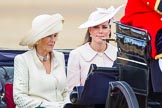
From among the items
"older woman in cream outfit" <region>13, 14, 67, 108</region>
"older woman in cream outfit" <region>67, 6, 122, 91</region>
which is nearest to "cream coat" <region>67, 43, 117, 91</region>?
"older woman in cream outfit" <region>67, 6, 122, 91</region>

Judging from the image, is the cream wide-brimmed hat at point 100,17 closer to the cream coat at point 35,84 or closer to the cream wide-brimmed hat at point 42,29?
the cream wide-brimmed hat at point 42,29

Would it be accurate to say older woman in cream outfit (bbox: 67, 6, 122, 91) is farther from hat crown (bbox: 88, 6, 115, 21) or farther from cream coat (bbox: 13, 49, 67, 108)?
cream coat (bbox: 13, 49, 67, 108)

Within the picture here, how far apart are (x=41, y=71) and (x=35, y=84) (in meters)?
0.12

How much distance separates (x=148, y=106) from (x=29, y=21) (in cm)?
436

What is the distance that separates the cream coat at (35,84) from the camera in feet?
14.4

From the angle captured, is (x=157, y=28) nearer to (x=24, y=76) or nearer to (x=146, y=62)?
(x=146, y=62)

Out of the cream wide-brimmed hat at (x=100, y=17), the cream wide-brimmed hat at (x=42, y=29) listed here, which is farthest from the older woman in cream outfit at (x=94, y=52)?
the cream wide-brimmed hat at (x=42, y=29)

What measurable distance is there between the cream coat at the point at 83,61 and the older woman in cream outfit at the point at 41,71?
0.10 meters

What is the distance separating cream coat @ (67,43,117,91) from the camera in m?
4.51

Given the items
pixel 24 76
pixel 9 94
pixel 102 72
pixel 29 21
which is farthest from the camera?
pixel 29 21

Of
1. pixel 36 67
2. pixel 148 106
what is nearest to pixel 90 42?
pixel 36 67

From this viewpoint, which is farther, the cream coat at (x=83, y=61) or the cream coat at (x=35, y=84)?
the cream coat at (x=83, y=61)

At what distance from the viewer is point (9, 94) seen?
187 inches

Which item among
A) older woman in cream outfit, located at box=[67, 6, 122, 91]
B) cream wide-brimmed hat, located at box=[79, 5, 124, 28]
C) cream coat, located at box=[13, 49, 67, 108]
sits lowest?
cream coat, located at box=[13, 49, 67, 108]
